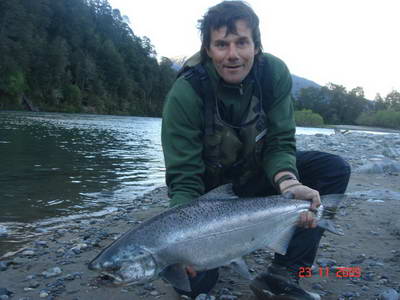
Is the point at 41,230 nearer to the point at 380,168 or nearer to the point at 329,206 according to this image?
the point at 329,206

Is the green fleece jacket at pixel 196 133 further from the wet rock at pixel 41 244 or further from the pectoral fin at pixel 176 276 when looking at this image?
the wet rock at pixel 41 244

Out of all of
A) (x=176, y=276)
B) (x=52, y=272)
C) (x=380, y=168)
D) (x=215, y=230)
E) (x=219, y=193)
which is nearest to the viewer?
(x=176, y=276)

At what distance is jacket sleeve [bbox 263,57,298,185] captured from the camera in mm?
3639

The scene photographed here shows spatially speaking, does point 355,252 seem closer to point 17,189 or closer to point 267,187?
point 267,187

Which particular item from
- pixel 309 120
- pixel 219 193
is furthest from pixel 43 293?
pixel 309 120

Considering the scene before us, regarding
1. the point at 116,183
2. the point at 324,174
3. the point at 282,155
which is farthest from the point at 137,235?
the point at 116,183

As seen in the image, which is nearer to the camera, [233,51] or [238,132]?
[233,51]

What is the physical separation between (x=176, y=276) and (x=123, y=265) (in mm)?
409

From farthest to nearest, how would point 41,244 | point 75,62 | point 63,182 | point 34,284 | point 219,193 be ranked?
→ 1. point 75,62
2. point 63,182
3. point 41,244
4. point 34,284
5. point 219,193

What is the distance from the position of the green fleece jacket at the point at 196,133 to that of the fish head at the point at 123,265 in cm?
79

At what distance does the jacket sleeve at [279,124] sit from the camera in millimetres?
3639

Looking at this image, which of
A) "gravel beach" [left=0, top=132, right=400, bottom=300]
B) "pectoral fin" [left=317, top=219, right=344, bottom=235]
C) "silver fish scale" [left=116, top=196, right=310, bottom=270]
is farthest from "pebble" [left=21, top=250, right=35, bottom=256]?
"pectoral fin" [left=317, top=219, right=344, bottom=235]

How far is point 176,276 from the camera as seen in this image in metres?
2.67

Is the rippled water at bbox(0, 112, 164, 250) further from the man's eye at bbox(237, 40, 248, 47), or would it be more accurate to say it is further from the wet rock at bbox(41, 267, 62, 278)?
the man's eye at bbox(237, 40, 248, 47)
